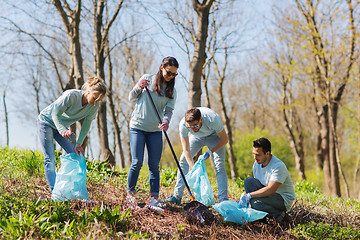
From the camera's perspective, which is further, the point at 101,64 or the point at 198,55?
the point at 101,64

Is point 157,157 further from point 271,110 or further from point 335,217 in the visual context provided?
point 271,110

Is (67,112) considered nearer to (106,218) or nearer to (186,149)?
(106,218)

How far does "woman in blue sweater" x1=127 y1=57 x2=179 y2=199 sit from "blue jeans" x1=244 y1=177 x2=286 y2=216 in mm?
1110

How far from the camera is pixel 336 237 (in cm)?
335

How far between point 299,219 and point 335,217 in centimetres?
53

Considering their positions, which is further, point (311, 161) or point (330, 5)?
point (311, 161)

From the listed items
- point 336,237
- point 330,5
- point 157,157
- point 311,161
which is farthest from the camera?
point 311,161

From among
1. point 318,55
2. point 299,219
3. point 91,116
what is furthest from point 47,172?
point 318,55

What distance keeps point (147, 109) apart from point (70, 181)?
1155mm

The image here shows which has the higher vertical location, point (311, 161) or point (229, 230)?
point (229, 230)

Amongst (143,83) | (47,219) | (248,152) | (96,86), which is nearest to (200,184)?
(143,83)

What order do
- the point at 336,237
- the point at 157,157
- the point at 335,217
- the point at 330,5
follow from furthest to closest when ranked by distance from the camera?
the point at 330,5 < the point at 335,217 < the point at 157,157 < the point at 336,237

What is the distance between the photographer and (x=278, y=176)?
3.60 meters

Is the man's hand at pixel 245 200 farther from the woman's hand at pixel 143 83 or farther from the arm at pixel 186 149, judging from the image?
the woman's hand at pixel 143 83
